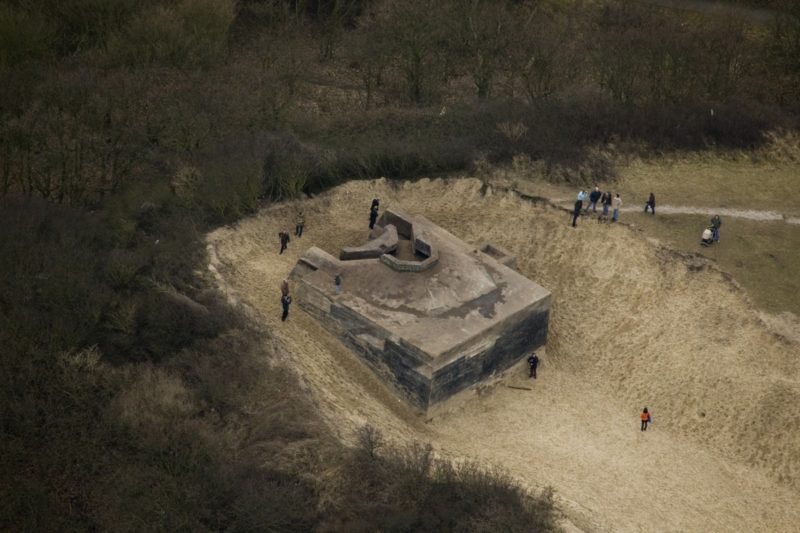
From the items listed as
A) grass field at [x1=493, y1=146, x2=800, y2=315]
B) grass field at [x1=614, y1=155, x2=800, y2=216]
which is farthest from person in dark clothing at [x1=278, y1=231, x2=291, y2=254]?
grass field at [x1=614, y1=155, x2=800, y2=216]

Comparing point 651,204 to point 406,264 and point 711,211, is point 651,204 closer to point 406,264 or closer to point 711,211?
point 711,211

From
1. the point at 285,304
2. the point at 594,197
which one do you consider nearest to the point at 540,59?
the point at 594,197

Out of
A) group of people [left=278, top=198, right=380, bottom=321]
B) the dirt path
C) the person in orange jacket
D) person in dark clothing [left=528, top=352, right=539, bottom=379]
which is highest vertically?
the dirt path

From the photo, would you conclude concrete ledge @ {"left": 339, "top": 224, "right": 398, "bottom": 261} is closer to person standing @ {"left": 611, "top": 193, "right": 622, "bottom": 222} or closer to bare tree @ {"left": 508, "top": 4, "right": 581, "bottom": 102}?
person standing @ {"left": 611, "top": 193, "right": 622, "bottom": 222}

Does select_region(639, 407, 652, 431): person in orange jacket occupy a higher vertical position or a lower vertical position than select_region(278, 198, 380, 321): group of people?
lower

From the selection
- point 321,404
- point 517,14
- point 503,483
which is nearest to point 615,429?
point 503,483

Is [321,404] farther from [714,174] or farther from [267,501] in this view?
[714,174]

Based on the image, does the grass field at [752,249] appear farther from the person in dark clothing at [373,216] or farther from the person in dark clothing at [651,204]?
the person in dark clothing at [373,216]

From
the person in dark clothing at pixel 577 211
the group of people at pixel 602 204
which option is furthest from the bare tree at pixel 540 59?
the person in dark clothing at pixel 577 211
